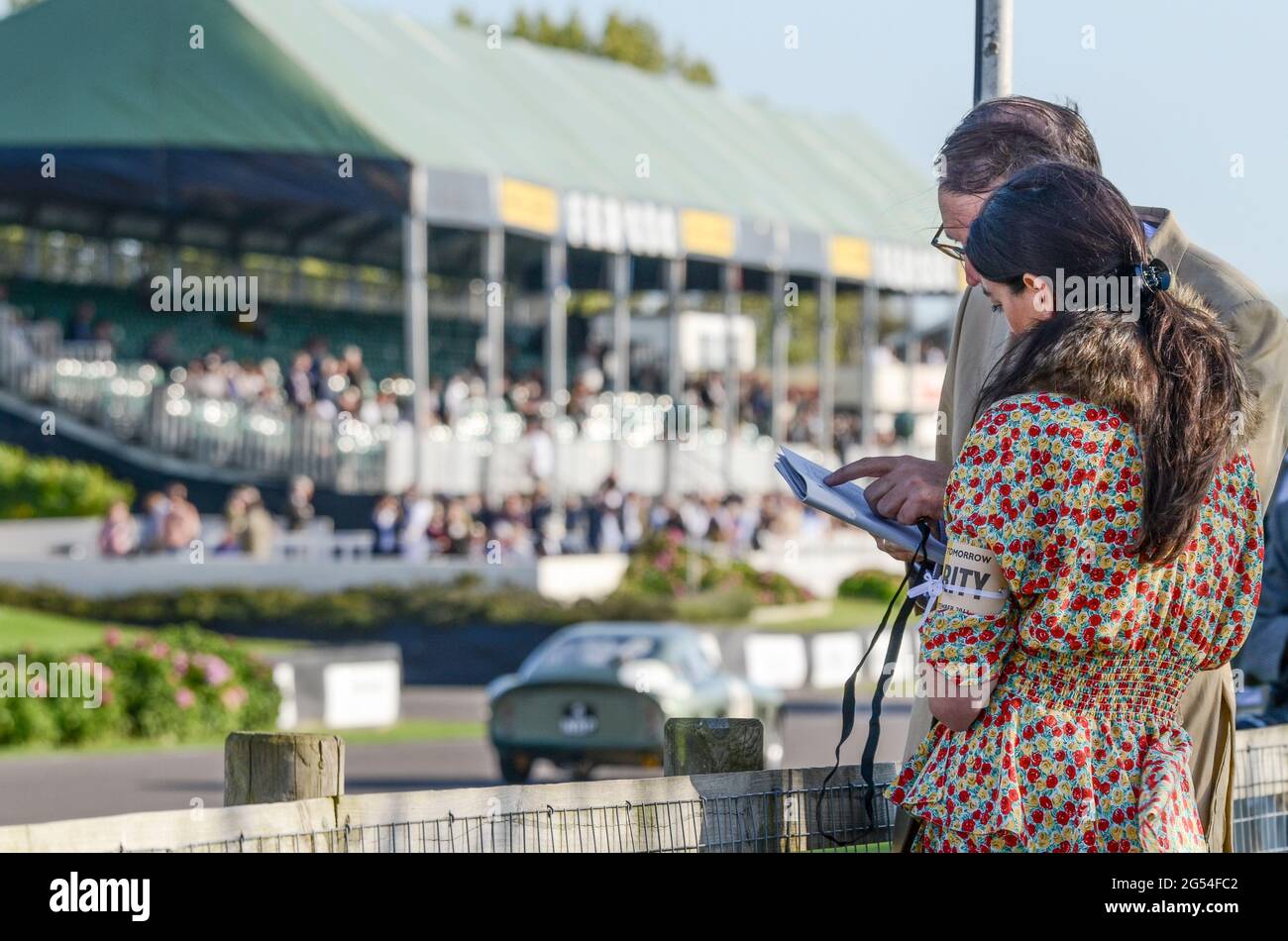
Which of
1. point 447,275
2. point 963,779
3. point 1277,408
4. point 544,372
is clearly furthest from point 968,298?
point 447,275

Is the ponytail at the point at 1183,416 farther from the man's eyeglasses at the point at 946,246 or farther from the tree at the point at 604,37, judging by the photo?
the tree at the point at 604,37

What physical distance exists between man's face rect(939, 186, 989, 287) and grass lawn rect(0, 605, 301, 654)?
17.8m

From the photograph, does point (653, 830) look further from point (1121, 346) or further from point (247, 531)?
point (247, 531)

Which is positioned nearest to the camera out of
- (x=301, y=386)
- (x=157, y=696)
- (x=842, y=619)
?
(x=157, y=696)

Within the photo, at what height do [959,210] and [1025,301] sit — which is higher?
[959,210]

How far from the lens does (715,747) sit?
13.9ft

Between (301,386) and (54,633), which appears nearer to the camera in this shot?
(54,633)

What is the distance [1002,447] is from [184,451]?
27.4m

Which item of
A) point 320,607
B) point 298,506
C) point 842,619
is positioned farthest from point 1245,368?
point 842,619

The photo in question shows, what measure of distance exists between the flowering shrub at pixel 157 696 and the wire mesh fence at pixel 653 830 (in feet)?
51.3

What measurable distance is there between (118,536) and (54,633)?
300cm

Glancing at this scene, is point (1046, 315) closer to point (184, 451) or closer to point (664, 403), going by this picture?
point (184, 451)

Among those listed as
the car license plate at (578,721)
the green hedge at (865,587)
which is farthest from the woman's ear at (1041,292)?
the green hedge at (865,587)

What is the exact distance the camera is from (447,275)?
45062 millimetres
